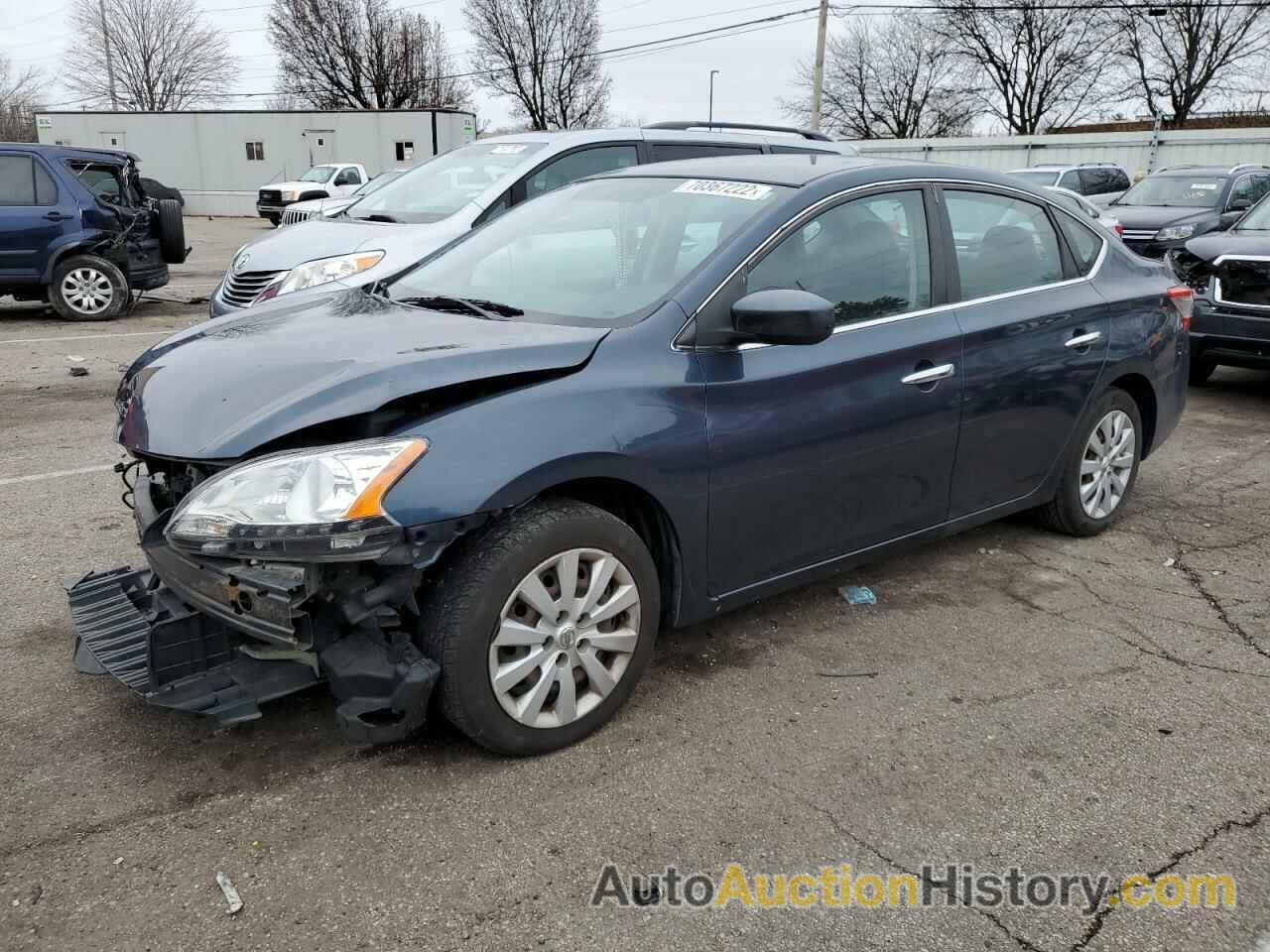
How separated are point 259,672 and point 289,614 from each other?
0.93 ft

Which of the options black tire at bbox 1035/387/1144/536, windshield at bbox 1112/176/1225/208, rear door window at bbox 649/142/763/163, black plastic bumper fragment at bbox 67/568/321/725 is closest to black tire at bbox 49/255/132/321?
rear door window at bbox 649/142/763/163

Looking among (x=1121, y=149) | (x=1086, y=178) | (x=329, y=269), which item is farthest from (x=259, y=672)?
(x=1121, y=149)

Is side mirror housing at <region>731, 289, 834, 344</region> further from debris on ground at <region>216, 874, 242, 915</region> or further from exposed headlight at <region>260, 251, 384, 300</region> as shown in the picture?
exposed headlight at <region>260, 251, 384, 300</region>

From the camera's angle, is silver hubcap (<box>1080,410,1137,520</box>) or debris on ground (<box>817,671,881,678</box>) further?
silver hubcap (<box>1080,410,1137,520</box>)

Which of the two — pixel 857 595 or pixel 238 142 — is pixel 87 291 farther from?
pixel 238 142

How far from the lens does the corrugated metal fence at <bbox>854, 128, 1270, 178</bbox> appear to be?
26844 millimetres

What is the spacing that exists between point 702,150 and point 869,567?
15.6 ft

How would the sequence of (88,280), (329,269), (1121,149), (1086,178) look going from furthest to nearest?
1. (1121,149)
2. (1086,178)
3. (88,280)
4. (329,269)

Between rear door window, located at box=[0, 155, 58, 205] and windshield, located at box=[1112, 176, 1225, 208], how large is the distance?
14.6 metres

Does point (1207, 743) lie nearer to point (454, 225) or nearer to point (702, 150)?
point (454, 225)

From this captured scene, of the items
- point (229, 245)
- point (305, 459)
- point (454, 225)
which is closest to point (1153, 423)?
point (305, 459)

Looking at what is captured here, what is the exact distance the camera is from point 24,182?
37.4 feet

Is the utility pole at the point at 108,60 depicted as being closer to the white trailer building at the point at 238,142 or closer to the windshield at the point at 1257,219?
the white trailer building at the point at 238,142

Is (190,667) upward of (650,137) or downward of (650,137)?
downward
